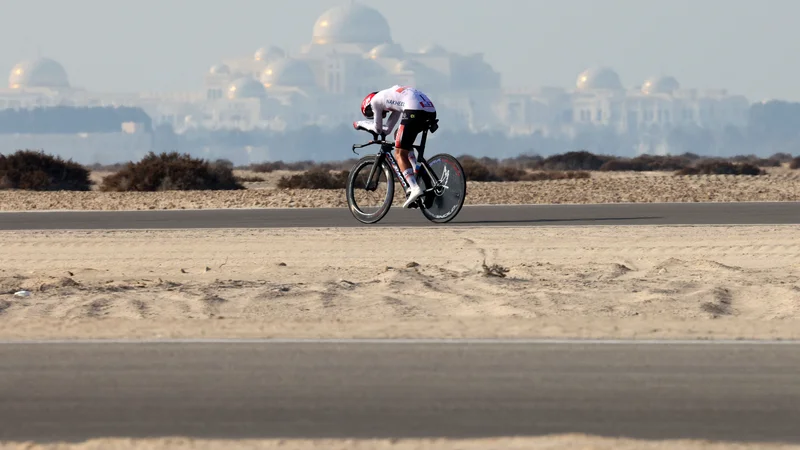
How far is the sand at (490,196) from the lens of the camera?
2723 cm

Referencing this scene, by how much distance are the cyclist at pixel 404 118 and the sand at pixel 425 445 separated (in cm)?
1066

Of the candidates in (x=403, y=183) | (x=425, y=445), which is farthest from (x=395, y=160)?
(x=425, y=445)

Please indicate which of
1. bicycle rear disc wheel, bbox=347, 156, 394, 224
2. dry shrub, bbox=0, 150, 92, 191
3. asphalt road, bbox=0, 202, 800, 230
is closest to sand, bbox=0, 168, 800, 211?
asphalt road, bbox=0, 202, 800, 230

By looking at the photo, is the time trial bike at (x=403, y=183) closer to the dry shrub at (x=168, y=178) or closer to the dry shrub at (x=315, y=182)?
the dry shrub at (x=315, y=182)

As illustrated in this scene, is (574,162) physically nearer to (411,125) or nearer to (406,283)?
(411,125)

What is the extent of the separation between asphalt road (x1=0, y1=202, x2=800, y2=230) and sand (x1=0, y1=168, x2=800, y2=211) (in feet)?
7.29

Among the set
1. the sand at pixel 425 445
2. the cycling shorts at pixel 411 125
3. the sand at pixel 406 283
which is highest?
the cycling shorts at pixel 411 125

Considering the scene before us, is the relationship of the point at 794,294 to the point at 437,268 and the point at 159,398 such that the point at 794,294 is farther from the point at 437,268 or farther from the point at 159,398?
the point at 159,398

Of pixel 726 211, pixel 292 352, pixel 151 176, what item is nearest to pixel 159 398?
pixel 292 352

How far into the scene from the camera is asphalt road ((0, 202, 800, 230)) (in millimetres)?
20600

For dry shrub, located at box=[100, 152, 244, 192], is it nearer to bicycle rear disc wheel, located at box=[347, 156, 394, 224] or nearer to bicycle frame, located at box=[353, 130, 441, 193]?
bicycle rear disc wheel, located at box=[347, 156, 394, 224]

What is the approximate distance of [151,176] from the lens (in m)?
37.2

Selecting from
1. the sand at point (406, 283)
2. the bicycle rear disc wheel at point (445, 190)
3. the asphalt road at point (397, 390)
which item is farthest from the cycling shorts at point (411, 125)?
the asphalt road at point (397, 390)

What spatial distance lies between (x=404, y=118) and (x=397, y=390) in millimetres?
9583
